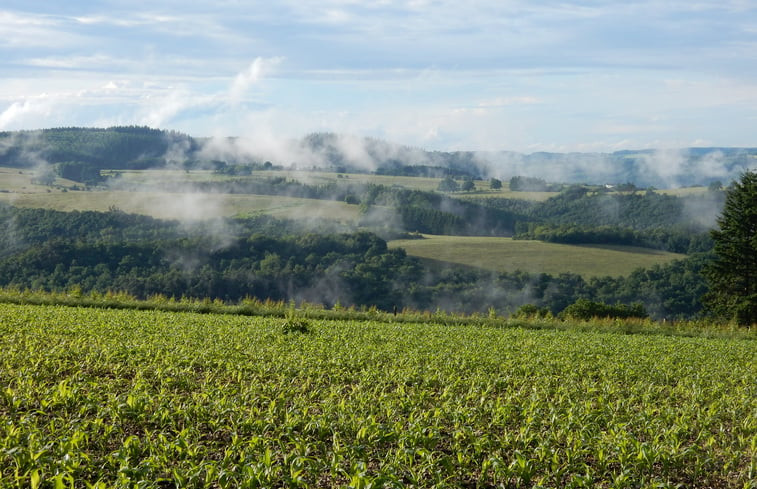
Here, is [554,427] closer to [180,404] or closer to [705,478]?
[705,478]

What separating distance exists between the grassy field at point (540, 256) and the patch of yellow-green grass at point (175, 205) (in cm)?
4701

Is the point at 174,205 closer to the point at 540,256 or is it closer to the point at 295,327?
the point at 540,256

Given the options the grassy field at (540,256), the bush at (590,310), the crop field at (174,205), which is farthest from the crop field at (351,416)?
the crop field at (174,205)

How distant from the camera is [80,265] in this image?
327ft

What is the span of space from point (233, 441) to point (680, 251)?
14423 centimetres

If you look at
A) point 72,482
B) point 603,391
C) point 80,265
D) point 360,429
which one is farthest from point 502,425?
point 80,265

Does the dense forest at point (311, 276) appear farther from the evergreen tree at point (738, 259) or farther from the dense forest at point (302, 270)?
the evergreen tree at point (738, 259)

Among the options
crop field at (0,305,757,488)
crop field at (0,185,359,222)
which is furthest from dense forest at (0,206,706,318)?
crop field at (0,305,757,488)

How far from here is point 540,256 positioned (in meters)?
123

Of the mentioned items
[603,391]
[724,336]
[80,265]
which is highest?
[603,391]

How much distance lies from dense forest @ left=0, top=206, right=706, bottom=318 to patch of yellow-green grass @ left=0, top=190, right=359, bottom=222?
1098 inches

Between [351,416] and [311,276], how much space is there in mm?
104194

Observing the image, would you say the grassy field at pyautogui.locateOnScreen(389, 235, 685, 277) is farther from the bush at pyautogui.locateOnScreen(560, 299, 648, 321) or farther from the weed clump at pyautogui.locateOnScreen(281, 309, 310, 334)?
the weed clump at pyautogui.locateOnScreen(281, 309, 310, 334)

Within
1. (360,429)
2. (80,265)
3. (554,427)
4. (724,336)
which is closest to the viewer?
(360,429)
